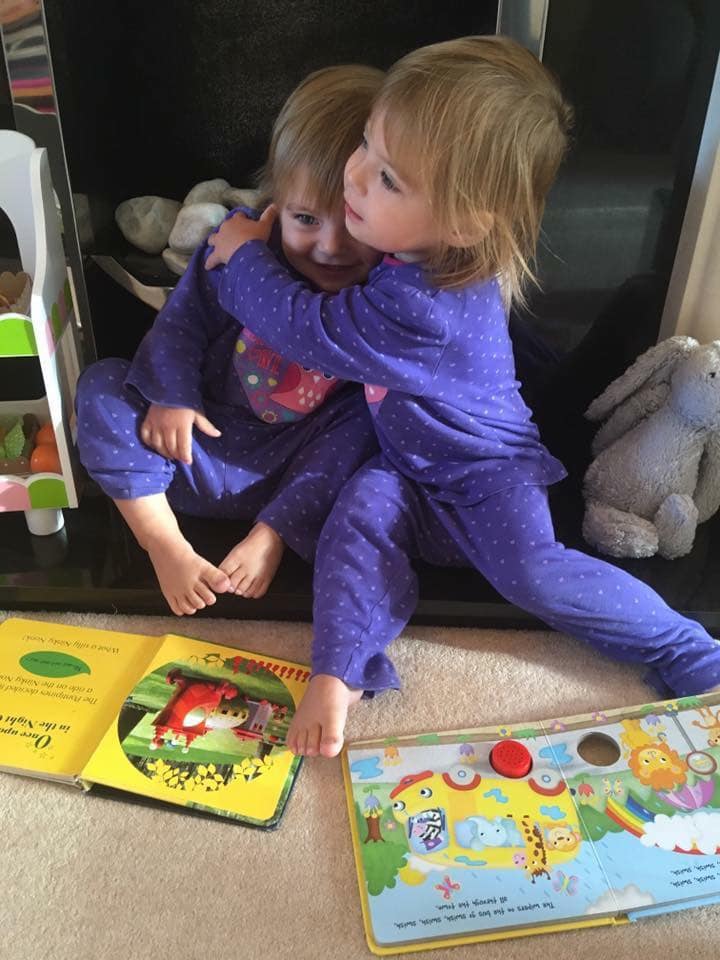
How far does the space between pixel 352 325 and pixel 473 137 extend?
0.74ft

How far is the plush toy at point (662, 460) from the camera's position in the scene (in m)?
1.14

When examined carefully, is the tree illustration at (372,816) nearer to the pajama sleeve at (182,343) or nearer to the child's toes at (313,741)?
the child's toes at (313,741)

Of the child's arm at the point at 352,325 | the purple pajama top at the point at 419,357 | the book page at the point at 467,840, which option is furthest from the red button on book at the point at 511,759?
the child's arm at the point at 352,325

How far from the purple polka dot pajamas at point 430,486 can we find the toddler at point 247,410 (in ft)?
0.20

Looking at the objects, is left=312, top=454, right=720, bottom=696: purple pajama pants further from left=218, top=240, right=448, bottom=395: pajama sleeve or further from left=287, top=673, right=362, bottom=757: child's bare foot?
left=218, top=240, right=448, bottom=395: pajama sleeve

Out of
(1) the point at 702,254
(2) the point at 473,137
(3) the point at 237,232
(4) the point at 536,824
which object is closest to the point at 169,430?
(3) the point at 237,232

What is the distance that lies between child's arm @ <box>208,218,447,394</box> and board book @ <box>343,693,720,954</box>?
0.40 metres

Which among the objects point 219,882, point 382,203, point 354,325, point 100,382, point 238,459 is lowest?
point 219,882

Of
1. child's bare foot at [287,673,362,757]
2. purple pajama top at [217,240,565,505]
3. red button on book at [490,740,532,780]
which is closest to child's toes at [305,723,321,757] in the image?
child's bare foot at [287,673,362,757]

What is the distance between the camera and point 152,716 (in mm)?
942

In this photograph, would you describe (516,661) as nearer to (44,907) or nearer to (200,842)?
(200,842)

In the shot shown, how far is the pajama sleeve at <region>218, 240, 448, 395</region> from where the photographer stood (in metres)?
0.96

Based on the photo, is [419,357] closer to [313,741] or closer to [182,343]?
[182,343]

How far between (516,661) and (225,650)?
34 cm
